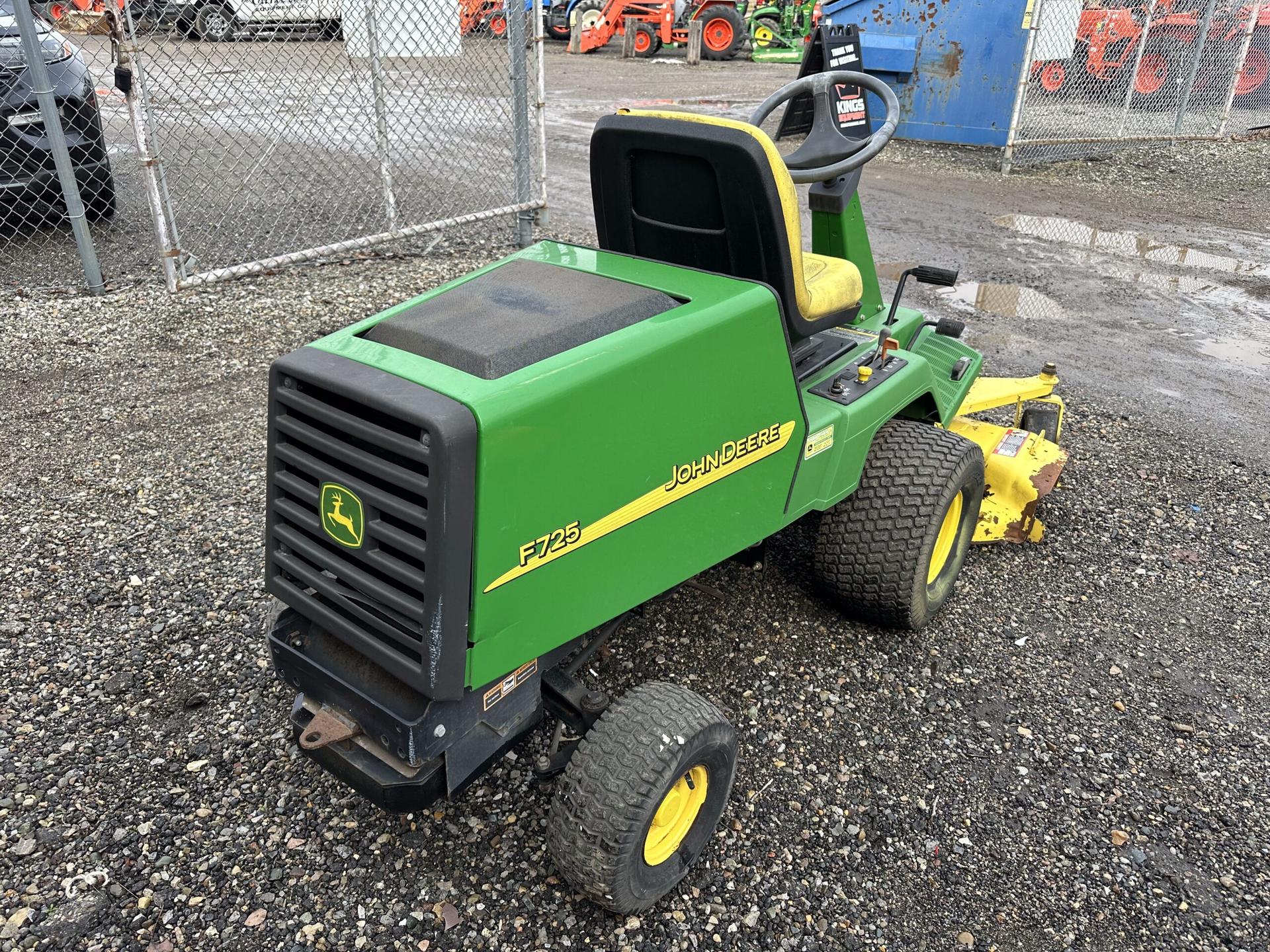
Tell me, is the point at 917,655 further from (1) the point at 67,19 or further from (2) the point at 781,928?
(1) the point at 67,19

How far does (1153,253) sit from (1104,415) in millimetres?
3187

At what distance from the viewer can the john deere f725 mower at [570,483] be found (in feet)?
5.82

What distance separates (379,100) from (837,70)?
126 inches

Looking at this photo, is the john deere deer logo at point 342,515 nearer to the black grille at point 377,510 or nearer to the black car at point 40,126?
the black grille at point 377,510

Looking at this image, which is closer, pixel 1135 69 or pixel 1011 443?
pixel 1011 443

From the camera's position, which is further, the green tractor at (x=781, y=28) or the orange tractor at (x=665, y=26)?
the green tractor at (x=781, y=28)

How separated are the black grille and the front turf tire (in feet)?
1.20

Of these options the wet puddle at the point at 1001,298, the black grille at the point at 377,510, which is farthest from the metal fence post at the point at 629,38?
the black grille at the point at 377,510

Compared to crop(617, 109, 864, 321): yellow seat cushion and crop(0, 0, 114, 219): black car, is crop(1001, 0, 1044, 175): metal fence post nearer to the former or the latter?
→ crop(617, 109, 864, 321): yellow seat cushion

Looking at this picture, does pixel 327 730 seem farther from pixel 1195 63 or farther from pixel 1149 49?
pixel 1195 63

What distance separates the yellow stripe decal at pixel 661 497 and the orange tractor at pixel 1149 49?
842cm

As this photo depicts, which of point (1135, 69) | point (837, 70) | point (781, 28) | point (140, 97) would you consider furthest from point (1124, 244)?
point (781, 28)

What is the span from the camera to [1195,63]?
33.1ft

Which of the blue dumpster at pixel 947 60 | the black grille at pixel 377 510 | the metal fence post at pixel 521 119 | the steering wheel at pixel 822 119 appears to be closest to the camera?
the black grille at pixel 377 510
